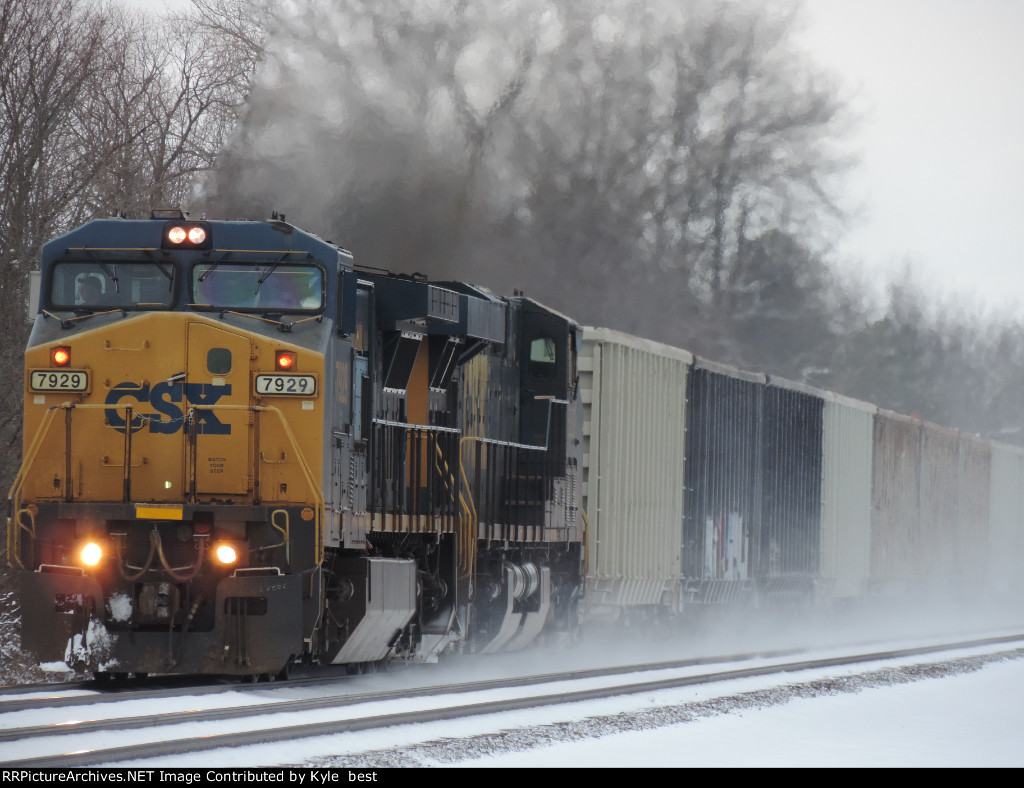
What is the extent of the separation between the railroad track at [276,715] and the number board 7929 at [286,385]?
2.23m

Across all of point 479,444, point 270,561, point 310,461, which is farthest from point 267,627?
point 479,444

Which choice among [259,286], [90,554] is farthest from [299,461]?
[90,554]

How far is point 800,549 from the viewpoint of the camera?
24.0 m

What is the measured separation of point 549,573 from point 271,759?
859 cm

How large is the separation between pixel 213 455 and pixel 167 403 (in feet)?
1.79

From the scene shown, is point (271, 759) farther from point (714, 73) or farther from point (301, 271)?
point (714, 73)

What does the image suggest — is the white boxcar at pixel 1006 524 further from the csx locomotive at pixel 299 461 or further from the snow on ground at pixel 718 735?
the snow on ground at pixel 718 735

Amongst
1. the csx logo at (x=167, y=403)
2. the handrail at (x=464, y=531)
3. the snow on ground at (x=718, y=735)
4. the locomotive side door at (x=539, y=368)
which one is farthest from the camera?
the locomotive side door at (x=539, y=368)

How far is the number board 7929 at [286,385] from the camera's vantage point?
35.7 feet

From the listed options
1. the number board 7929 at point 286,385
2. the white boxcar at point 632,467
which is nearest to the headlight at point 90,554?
the number board 7929 at point 286,385

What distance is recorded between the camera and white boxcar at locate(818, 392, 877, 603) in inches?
1003

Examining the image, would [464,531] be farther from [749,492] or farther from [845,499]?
[845,499]

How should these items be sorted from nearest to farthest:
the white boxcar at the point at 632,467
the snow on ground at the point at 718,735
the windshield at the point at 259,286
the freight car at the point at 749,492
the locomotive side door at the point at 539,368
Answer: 1. the snow on ground at the point at 718,735
2. the windshield at the point at 259,286
3. the locomotive side door at the point at 539,368
4. the white boxcar at the point at 632,467
5. the freight car at the point at 749,492

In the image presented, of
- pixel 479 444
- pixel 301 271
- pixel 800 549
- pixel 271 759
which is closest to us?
pixel 271 759
